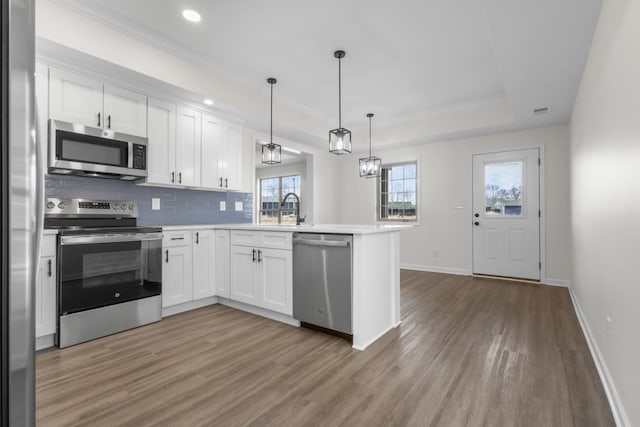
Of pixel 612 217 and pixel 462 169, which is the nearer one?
pixel 612 217

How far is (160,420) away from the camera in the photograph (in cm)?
158

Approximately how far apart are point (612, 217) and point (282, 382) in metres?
2.23

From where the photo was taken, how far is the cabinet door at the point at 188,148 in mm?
3445

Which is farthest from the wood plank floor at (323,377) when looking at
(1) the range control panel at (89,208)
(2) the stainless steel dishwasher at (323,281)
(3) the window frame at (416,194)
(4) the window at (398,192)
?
(4) the window at (398,192)

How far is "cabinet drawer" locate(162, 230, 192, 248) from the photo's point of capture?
312 cm

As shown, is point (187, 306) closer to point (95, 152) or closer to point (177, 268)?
point (177, 268)

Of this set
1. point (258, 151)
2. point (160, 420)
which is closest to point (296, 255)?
point (160, 420)

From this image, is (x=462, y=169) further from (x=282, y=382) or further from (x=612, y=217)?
(x=282, y=382)

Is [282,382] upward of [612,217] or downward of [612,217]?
downward

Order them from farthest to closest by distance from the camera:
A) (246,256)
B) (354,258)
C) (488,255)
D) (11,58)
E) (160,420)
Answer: (488,255)
(246,256)
(354,258)
(160,420)
(11,58)

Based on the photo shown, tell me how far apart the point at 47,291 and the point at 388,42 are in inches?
144

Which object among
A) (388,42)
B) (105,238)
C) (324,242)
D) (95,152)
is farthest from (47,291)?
(388,42)

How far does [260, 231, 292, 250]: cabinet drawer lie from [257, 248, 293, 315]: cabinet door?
0.05 m

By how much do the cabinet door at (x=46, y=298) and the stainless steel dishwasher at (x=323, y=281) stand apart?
6.19 feet
